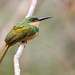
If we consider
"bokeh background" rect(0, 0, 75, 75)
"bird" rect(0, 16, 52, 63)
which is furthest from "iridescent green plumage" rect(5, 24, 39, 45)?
"bokeh background" rect(0, 0, 75, 75)

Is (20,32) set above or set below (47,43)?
above

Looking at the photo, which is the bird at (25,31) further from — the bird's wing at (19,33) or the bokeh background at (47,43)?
the bokeh background at (47,43)

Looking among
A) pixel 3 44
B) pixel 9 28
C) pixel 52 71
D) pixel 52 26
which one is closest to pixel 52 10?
pixel 52 26

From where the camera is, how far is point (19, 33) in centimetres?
525

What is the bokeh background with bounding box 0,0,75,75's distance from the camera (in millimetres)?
5738

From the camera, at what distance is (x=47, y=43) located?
651 cm

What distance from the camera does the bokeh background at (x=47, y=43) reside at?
5.74 meters

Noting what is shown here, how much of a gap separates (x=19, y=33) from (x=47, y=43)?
1.36 m

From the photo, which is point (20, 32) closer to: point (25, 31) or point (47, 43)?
point (25, 31)

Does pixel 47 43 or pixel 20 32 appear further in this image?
pixel 47 43

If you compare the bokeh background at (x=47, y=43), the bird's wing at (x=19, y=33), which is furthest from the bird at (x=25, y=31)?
the bokeh background at (x=47, y=43)

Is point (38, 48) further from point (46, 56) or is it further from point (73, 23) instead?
point (73, 23)

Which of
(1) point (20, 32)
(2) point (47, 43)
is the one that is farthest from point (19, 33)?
(2) point (47, 43)

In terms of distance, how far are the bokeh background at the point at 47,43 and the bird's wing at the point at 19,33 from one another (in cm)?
19
